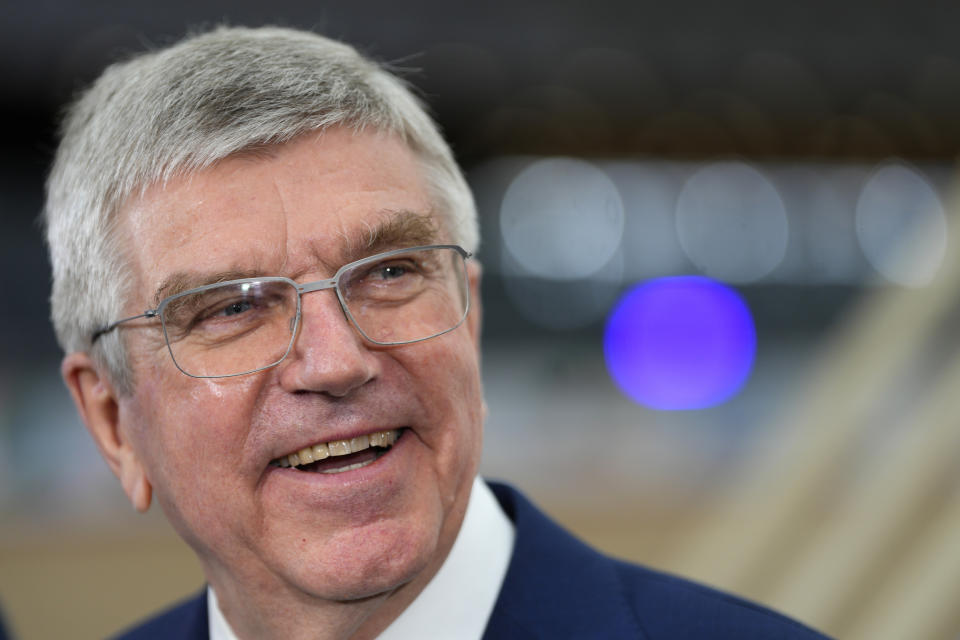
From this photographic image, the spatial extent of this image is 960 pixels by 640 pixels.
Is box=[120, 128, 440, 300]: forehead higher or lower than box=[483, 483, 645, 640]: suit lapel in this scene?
higher

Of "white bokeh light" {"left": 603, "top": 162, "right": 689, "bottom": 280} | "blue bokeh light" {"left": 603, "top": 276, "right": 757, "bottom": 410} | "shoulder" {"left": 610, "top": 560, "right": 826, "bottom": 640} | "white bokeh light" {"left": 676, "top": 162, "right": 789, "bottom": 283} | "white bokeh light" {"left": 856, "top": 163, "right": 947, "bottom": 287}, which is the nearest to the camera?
"shoulder" {"left": 610, "top": 560, "right": 826, "bottom": 640}

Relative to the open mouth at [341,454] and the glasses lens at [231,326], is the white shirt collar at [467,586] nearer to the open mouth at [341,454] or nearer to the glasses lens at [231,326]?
the open mouth at [341,454]

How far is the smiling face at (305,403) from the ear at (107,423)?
14 centimetres

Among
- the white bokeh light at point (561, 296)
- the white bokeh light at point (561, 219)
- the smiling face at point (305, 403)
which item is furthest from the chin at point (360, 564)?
the white bokeh light at point (561, 219)

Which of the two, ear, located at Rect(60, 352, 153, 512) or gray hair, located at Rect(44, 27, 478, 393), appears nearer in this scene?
gray hair, located at Rect(44, 27, 478, 393)

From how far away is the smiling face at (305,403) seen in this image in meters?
1.25

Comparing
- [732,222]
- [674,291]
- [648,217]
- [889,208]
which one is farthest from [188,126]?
[889,208]

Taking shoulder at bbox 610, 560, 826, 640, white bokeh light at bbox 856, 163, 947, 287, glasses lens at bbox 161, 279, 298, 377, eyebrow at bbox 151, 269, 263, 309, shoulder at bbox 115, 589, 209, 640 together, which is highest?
eyebrow at bbox 151, 269, 263, 309

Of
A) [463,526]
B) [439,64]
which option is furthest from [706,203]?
[463,526]

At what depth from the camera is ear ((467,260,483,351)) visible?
1.55m

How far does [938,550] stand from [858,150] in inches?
564

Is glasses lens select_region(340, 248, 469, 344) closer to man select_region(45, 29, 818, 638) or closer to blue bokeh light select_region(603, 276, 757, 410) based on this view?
man select_region(45, 29, 818, 638)

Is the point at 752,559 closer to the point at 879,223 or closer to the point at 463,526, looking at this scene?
the point at 463,526

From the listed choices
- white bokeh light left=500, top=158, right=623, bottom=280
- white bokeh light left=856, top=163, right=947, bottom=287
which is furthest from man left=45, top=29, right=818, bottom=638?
Result: white bokeh light left=500, top=158, right=623, bottom=280
